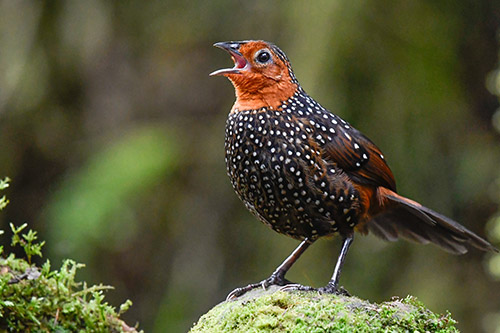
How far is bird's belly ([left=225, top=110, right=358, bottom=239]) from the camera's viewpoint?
10.6 feet

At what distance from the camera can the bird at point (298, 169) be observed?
3260 mm

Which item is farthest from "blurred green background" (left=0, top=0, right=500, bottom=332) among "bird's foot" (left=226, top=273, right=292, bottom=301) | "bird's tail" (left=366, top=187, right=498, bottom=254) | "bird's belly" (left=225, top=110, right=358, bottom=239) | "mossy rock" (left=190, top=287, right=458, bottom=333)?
"mossy rock" (left=190, top=287, right=458, bottom=333)

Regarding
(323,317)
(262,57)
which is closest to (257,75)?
(262,57)

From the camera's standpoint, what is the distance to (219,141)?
563cm

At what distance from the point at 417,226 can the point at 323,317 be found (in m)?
1.41

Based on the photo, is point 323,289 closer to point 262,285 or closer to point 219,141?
point 262,285

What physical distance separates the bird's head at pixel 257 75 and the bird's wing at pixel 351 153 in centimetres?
29

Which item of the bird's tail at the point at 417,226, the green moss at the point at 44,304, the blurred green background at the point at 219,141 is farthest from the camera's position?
the blurred green background at the point at 219,141

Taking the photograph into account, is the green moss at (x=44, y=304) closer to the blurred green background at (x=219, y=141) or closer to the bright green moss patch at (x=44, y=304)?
the bright green moss patch at (x=44, y=304)

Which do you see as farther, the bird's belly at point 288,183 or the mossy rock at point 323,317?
the bird's belly at point 288,183

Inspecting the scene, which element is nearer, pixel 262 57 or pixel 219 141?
pixel 262 57

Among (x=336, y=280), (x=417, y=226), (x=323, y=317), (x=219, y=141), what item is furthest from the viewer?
(x=219, y=141)

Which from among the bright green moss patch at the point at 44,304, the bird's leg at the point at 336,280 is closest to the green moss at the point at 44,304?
the bright green moss patch at the point at 44,304

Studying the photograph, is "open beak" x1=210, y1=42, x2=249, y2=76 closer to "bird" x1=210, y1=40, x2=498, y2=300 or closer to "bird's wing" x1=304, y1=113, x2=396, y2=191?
"bird" x1=210, y1=40, x2=498, y2=300
